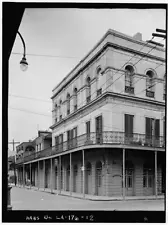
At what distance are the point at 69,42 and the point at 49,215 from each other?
3.27 m

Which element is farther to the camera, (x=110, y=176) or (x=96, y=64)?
(x=110, y=176)

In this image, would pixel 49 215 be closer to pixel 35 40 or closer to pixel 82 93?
pixel 35 40

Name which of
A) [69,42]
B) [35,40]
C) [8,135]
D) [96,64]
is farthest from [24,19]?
[96,64]

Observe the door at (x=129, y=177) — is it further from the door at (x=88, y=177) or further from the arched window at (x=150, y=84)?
the arched window at (x=150, y=84)

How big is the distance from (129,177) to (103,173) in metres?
0.87

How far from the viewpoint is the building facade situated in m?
7.78

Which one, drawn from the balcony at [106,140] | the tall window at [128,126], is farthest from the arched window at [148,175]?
the tall window at [128,126]

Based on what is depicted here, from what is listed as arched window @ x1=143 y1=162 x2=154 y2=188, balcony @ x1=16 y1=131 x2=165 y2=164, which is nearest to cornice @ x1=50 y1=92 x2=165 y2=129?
balcony @ x1=16 y1=131 x2=165 y2=164

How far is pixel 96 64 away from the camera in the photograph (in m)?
8.48

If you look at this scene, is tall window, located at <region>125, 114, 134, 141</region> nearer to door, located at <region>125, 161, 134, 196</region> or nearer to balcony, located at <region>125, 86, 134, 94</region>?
balcony, located at <region>125, 86, 134, 94</region>

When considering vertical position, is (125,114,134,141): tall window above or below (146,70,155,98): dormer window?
below

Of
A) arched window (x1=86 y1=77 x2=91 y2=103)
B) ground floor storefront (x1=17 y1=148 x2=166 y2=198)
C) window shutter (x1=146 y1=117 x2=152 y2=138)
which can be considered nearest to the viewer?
arched window (x1=86 y1=77 x2=91 y2=103)

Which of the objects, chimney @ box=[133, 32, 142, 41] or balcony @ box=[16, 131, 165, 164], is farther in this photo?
balcony @ box=[16, 131, 165, 164]

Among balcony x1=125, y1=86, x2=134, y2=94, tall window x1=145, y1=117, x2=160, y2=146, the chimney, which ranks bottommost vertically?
tall window x1=145, y1=117, x2=160, y2=146
